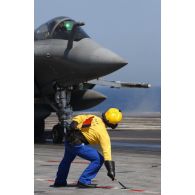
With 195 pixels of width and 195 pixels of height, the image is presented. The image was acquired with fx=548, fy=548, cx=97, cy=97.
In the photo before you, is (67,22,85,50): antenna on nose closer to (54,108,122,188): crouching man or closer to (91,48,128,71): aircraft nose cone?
(91,48,128,71): aircraft nose cone

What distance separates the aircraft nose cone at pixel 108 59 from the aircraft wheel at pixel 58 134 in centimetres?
274

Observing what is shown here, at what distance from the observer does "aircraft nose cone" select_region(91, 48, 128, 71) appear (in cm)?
1817

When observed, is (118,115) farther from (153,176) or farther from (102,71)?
(102,71)

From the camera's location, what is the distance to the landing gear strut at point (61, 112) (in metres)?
19.3

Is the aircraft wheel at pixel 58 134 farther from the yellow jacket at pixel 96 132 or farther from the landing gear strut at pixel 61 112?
the yellow jacket at pixel 96 132

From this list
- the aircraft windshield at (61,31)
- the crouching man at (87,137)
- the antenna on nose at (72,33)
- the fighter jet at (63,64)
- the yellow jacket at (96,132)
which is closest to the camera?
the yellow jacket at (96,132)

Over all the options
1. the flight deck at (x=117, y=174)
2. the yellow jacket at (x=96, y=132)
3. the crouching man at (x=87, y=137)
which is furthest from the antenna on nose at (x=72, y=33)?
the yellow jacket at (x=96, y=132)

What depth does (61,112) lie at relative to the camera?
64.5 ft

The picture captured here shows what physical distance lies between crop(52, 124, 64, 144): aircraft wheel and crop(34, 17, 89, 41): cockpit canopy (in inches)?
125

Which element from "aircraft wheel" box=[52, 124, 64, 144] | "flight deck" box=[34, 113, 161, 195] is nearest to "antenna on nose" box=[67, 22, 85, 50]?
"aircraft wheel" box=[52, 124, 64, 144]

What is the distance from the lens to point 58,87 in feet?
66.2
